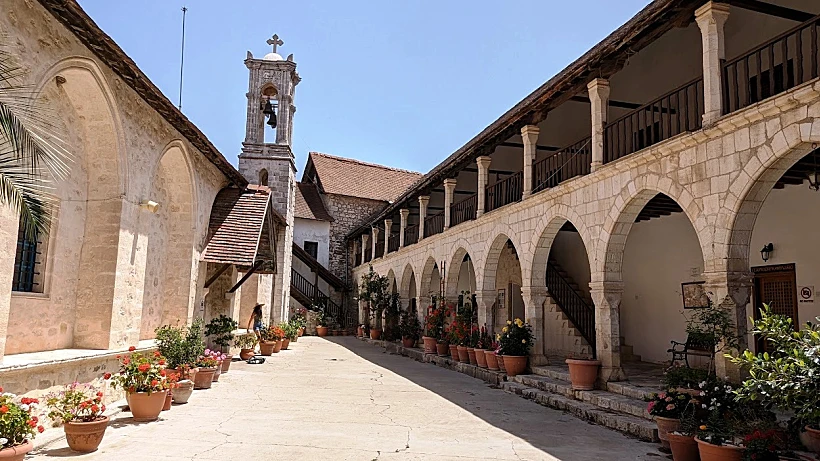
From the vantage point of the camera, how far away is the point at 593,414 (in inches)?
322

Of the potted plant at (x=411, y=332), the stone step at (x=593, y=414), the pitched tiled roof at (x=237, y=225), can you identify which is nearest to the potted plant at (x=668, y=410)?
the stone step at (x=593, y=414)

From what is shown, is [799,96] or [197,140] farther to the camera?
[197,140]

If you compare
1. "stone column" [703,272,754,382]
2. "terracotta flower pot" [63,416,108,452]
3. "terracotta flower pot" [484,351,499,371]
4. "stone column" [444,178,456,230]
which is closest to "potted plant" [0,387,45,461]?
"terracotta flower pot" [63,416,108,452]

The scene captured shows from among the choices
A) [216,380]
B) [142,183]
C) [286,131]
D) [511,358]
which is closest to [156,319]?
[216,380]

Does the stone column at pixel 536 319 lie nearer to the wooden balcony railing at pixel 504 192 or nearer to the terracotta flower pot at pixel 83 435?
the wooden balcony railing at pixel 504 192

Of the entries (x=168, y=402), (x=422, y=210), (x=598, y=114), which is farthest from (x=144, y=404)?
(x=422, y=210)

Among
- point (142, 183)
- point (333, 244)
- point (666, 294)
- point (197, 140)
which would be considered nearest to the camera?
point (142, 183)

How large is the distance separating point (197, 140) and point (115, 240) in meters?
3.45

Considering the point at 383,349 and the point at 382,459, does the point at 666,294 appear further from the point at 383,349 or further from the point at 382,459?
the point at 383,349

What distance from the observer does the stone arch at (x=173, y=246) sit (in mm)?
10906

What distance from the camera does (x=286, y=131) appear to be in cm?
2238

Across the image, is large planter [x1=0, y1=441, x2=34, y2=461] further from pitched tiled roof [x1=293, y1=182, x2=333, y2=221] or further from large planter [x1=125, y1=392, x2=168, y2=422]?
pitched tiled roof [x1=293, y1=182, x2=333, y2=221]

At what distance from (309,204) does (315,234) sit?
186 cm

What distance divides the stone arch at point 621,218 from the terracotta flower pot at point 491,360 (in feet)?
11.8
